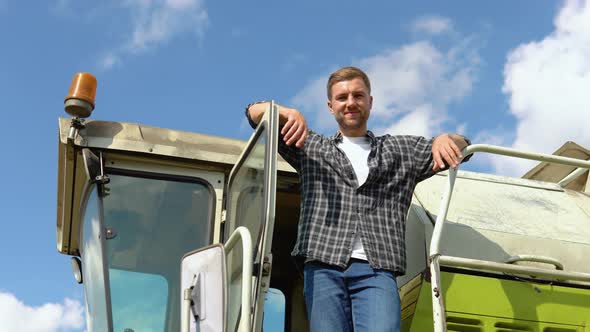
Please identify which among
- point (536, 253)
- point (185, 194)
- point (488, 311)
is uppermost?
point (185, 194)

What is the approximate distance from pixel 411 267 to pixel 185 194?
126 centimetres

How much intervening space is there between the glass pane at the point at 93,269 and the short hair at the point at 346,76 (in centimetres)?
132

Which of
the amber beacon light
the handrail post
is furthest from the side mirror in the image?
the amber beacon light

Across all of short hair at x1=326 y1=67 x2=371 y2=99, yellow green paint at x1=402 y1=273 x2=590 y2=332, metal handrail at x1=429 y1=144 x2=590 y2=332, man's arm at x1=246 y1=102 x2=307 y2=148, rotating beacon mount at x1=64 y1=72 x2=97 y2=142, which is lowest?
yellow green paint at x1=402 y1=273 x2=590 y2=332

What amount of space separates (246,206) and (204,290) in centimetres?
66

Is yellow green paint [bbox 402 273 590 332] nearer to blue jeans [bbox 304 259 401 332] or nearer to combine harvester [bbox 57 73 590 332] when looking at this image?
combine harvester [bbox 57 73 590 332]

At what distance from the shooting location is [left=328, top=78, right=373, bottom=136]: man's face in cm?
349

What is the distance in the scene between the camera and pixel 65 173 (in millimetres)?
4035

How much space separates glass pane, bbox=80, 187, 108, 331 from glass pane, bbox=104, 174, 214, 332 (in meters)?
0.08

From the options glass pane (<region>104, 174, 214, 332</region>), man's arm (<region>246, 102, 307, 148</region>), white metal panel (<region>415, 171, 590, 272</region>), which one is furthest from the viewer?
white metal panel (<region>415, 171, 590, 272</region>)

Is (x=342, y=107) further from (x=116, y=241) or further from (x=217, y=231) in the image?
(x=116, y=241)

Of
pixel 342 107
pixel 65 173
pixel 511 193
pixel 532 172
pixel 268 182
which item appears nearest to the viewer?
pixel 268 182

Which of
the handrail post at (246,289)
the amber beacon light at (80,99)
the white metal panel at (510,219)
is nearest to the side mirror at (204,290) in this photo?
the handrail post at (246,289)

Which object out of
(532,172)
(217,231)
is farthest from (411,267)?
(532,172)
